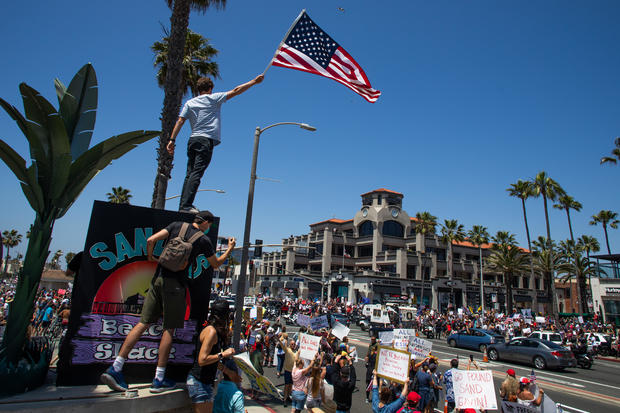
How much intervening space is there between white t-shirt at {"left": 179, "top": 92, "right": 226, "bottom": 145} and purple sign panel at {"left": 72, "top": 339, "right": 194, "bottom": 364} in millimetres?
2601

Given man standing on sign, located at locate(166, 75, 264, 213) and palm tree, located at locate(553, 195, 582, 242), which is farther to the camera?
palm tree, located at locate(553, 195, 582, 242)

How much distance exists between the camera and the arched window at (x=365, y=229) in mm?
58719

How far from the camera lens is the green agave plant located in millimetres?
3350

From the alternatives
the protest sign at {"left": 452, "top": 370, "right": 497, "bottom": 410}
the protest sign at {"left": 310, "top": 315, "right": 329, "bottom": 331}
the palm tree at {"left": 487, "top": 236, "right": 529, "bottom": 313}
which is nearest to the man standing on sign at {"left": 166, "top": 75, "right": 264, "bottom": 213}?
the protest sign at {"left": 452, "top": 370, "right": 497, "bottom": 410}

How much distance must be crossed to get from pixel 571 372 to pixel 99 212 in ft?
72.0

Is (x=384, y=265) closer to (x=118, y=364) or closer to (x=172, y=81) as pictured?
(x=172, y=81)

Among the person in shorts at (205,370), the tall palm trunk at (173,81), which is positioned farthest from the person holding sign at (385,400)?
the tall palm trunk at (173,81)

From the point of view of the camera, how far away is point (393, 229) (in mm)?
57719

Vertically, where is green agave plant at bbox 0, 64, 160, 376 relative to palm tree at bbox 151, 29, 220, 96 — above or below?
below

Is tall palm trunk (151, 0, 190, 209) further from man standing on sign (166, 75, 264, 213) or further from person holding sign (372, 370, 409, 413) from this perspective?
person holding sign (372, 370, 409, 413)

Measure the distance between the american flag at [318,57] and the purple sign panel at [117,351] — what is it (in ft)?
17.0

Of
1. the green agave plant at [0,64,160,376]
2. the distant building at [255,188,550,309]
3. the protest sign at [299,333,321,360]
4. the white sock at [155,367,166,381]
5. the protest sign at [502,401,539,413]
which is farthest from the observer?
the distant building at [255,188,550,309]

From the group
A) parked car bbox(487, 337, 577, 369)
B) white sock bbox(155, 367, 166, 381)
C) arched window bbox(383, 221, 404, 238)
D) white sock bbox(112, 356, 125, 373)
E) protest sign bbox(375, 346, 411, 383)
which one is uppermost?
arched window bbox(383, 221, 404, 238)

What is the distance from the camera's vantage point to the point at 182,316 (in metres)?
3.61
